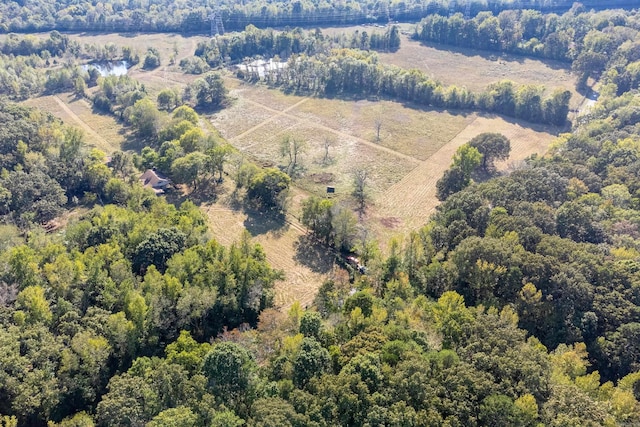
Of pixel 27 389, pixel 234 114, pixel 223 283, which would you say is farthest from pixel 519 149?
pixel 27 389

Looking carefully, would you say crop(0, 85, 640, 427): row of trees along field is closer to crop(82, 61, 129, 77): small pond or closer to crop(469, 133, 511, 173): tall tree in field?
crop(469, 133, 511, 173): tall tree in field

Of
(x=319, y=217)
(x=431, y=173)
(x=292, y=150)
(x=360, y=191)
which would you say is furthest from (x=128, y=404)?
(x=431, y=173)

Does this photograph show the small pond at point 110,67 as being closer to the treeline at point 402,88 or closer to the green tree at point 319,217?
the treeline at point 402,88

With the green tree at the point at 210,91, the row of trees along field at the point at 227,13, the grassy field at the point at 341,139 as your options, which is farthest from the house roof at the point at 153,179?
the row of trees along field at the point at 227,13

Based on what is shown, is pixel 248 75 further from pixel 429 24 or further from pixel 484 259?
pixel 484 259

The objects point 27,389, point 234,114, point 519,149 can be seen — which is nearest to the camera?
point 27,389

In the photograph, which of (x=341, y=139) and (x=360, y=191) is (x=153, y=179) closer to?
(x=360, y=191)
